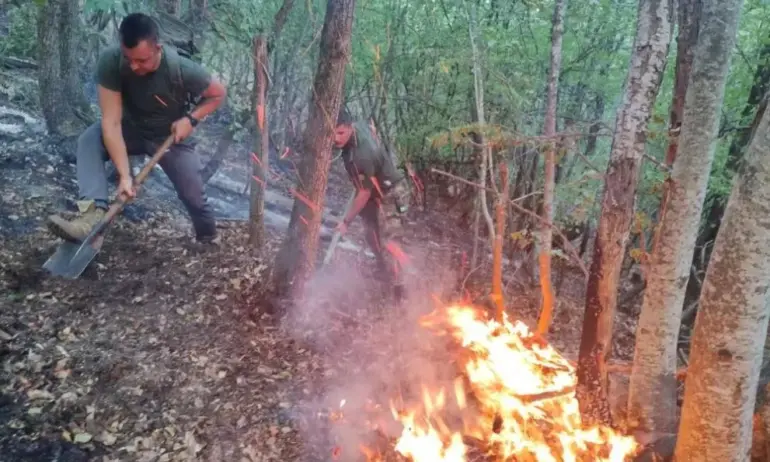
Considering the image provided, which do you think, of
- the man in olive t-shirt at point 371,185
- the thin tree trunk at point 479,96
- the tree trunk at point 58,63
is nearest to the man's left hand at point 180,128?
the man in olive t-shirt at point 371,185

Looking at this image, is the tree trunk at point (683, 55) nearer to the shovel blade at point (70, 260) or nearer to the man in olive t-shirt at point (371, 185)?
the man in olive t-shirt at point (371, 185)

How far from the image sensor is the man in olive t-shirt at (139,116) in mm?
4586

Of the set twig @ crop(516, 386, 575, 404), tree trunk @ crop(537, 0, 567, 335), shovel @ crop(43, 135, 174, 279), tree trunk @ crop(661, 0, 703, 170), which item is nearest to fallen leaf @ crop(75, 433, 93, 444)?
shovel @ crop(43, 135, 174, 279)

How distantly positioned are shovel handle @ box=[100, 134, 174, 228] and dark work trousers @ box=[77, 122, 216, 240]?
203 mm

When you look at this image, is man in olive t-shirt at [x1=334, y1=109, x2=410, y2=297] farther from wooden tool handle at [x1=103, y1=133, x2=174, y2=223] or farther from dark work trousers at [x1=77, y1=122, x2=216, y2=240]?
wooden tool handle at [x1=103, y1=133, x2=174, y2=223]

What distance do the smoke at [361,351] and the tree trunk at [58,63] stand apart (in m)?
3.91

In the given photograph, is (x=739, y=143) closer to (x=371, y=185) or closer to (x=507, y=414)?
(x=371, y=185)

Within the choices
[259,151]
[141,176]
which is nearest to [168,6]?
[259,151]

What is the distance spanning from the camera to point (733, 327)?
2.55 meters

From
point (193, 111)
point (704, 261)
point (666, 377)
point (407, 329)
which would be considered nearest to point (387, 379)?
point (407, 329)

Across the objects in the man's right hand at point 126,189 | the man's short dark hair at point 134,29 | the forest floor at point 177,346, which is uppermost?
the man's short dark hair at point 134,29

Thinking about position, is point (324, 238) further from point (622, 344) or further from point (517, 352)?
point (622, 344)

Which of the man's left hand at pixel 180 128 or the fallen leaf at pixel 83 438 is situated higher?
the man's left hand at pixel 180 128

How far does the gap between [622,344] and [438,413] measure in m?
3.73
